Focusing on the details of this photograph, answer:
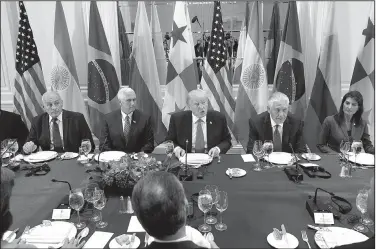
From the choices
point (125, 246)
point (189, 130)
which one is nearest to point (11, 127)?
point (189, 130)

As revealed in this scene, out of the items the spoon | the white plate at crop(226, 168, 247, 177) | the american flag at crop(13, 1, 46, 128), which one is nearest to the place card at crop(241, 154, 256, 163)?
the white plate at crop(226, 168, 247, 177)

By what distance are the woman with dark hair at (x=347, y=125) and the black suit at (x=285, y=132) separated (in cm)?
29

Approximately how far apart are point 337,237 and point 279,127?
1.82 metres

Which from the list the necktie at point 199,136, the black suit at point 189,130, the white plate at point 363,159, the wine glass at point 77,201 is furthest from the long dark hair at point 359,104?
the wine glass at point 77,201

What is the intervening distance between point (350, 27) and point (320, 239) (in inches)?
145

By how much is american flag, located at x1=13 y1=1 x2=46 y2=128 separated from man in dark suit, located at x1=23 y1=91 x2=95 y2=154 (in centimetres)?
114

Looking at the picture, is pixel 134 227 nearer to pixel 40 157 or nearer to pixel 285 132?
pixel 40 157

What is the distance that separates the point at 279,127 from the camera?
3.33 m

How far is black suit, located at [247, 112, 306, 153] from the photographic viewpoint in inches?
130

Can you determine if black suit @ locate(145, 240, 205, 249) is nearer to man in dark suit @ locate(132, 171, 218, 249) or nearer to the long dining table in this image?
man in dark suit @ locate(132, 171, 218, 249)

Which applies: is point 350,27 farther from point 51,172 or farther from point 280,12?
point 51,172

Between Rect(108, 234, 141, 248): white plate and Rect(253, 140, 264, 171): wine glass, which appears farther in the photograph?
Rect(253, 140, 264, 171): wine glass

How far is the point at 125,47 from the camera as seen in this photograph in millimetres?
4871

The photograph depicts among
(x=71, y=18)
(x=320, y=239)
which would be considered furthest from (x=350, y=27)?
(x=71, y=18)
